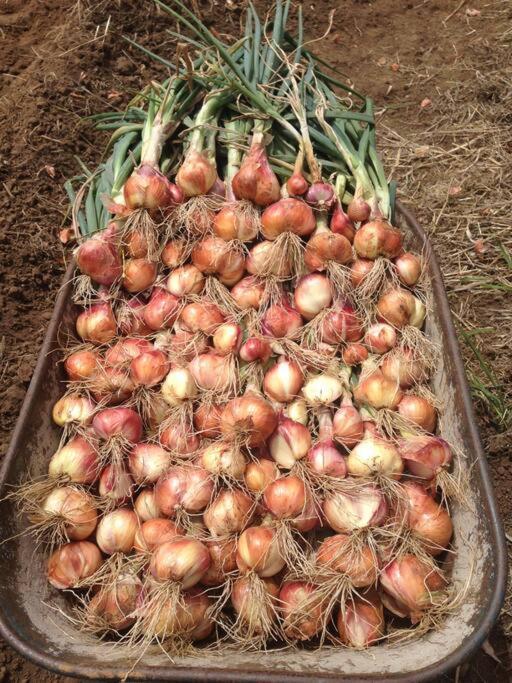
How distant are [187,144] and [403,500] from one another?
1535 millimetres

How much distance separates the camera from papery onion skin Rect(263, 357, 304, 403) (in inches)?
Answer: 69.2

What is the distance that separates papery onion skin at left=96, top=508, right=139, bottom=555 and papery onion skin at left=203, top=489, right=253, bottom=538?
0.74 feet

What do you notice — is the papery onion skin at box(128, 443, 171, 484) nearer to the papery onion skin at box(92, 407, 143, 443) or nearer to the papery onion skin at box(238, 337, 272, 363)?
the papery onion skin at box(92, 407, 143, 443)

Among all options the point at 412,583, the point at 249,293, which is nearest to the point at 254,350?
the point at 249,293

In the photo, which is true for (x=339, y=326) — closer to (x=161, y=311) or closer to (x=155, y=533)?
(x=161, y=311)

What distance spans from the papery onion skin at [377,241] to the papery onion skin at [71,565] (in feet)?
4.23

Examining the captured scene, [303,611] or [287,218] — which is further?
[287,218]

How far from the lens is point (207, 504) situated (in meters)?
1.56

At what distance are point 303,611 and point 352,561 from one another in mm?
173

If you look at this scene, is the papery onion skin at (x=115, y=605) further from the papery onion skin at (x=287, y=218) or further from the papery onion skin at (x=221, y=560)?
the papery onion skin at (x=287, y=218)

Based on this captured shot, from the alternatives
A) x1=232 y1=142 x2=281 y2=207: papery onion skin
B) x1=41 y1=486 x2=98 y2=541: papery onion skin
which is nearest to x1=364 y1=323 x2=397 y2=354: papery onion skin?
x1=232 y1=142 x2=281 y2=207: papery onion skin

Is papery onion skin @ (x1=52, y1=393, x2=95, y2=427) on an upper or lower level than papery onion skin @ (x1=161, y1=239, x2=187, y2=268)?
lower

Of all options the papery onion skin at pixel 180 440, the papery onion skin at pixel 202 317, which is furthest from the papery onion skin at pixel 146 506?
the papery onion skin at pixel 202 317

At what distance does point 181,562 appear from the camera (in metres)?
1.41
